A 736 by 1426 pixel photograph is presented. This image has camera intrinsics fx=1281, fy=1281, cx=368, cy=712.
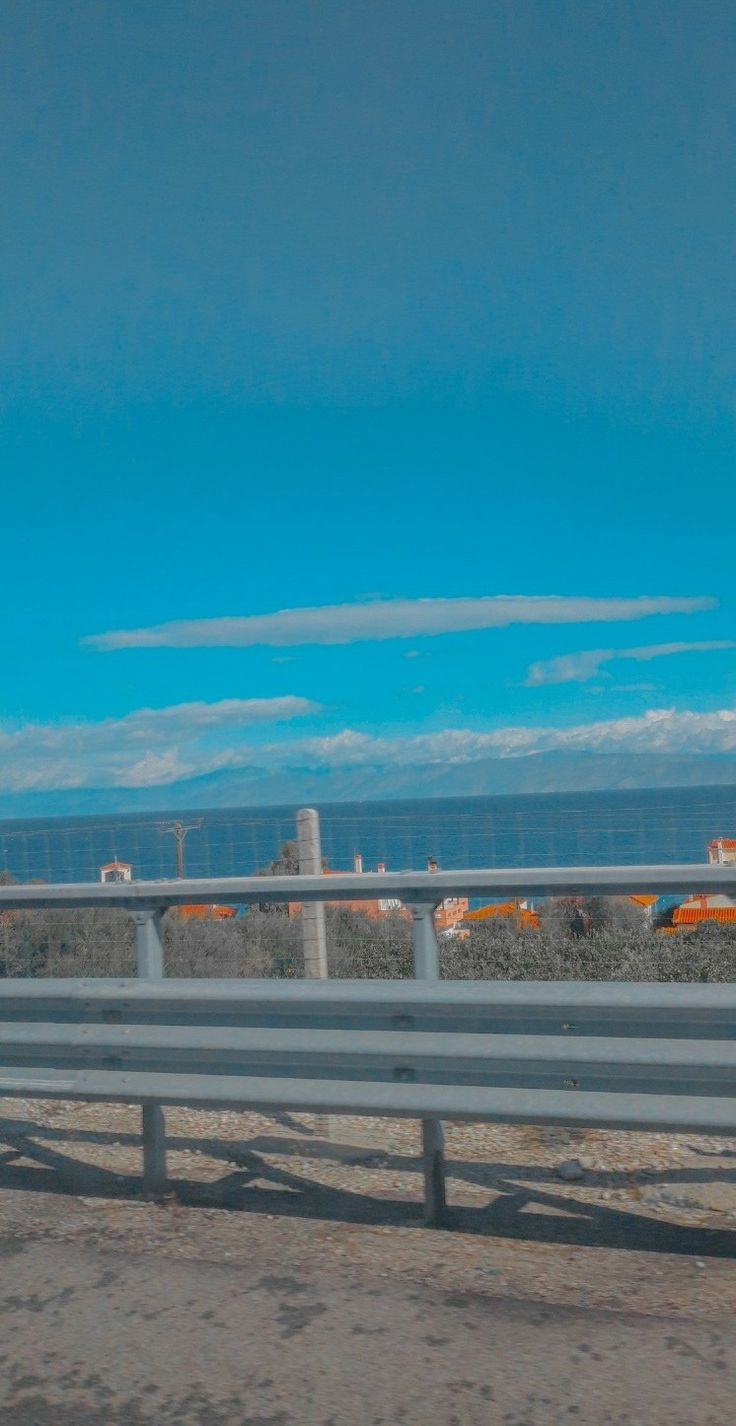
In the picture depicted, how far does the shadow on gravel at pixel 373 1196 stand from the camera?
4441mm

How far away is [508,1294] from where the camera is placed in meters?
3.93

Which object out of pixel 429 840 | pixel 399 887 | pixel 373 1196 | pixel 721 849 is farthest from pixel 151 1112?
pixel 429 840

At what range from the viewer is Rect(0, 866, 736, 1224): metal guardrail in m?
4.18

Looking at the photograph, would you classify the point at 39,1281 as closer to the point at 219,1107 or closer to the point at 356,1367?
the point at 219,1107

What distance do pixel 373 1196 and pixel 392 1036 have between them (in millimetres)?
831

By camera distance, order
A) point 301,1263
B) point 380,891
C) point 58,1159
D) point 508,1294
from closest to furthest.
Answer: point 508,1294 → point 301,1263 → point 380,891 → point 58,1159

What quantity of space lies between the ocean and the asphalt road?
6.31 metres

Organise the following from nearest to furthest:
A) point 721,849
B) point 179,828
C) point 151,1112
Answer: point 151,1112 < point 721,849 < point 179,828

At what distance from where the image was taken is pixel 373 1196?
4957mm

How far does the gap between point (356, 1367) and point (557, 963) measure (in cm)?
362

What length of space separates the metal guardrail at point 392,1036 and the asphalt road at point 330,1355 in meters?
0.63

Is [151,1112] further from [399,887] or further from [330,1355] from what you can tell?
[330,1355]

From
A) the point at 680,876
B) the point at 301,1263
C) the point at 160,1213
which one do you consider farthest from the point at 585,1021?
the point at 160,1213

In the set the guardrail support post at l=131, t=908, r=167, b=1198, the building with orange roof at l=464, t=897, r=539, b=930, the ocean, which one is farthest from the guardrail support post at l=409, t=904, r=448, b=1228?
the ocean
